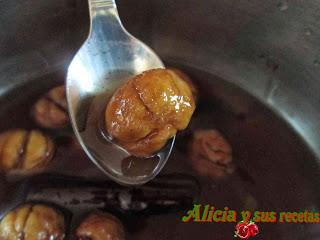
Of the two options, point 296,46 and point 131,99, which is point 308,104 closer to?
point 296,46

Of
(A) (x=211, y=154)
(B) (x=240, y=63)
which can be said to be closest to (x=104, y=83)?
(A) (x=211, y=154)

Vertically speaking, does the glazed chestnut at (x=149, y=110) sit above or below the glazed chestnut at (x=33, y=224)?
above

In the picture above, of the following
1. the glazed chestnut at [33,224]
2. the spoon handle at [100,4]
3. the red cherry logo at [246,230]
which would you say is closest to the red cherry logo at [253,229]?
the red cherry logo at [246,230]

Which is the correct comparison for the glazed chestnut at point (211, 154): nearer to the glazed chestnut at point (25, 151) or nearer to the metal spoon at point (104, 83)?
the metal spoon at point (104, 83)

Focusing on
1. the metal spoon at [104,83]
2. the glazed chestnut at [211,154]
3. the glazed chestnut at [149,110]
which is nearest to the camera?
the glazed chestnut at [149,110]

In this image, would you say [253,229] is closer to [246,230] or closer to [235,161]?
[246,230]

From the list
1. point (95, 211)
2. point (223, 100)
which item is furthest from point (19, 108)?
point (223, 100)
